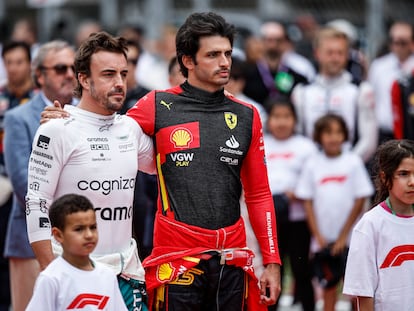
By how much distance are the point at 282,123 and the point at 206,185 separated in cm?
424

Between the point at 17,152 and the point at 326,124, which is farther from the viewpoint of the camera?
the point at 326,124

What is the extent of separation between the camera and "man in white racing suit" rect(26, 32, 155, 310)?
646cm

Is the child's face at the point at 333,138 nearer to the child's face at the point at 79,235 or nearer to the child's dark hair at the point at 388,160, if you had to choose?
the child's dark hair at the point at 388,160

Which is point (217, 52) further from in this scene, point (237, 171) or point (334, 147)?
point (334, 147)

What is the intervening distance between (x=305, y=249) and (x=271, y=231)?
3792 mm

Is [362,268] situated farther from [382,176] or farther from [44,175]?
[44,175]

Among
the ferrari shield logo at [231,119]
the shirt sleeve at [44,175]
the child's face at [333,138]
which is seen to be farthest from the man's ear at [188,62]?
the child's face at [333,138]

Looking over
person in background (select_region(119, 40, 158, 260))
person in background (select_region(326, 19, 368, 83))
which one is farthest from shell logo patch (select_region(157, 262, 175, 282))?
person in background (select_region(326, 19, 368, 83))

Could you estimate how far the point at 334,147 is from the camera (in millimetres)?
10711

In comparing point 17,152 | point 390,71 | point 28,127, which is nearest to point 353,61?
point 390,71

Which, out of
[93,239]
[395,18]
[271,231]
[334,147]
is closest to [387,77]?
[334,147]

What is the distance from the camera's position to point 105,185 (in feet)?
21.4

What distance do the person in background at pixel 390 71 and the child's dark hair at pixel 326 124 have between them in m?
1.76

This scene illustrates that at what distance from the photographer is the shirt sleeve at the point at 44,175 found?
6.45m
